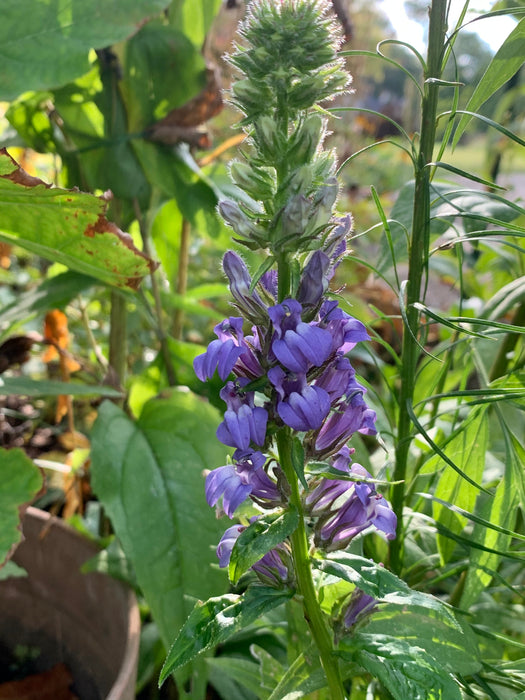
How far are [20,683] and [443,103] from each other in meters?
0.84

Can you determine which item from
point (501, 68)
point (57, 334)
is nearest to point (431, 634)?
point (501, 68)

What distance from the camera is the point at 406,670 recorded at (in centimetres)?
38

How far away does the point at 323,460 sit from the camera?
441 millimetres

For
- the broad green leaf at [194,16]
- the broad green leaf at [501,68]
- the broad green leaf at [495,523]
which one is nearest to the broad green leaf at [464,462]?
the broad green leaf at [495,523]

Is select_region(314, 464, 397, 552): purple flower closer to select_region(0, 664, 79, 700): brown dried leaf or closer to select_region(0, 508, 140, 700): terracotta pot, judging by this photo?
select_region(0, 508, 140, 700): terracotta pot

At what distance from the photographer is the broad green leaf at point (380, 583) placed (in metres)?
0.37

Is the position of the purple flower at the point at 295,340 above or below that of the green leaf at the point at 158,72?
below

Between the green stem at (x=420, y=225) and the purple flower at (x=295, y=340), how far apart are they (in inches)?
4.6

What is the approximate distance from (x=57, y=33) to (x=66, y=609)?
0.70 meters

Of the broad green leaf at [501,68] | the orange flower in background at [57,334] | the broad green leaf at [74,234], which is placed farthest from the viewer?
the orange flower in background at [57,334]

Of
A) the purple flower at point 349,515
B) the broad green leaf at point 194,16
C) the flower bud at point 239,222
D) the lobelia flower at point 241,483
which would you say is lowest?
the purple flower at point 349,515

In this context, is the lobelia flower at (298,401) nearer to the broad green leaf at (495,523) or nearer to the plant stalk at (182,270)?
the broad green leaf at (495,523)

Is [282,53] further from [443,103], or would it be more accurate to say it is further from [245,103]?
[443,103]

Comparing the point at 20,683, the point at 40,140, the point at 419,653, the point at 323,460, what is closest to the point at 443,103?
Answer: the point at 323,460
